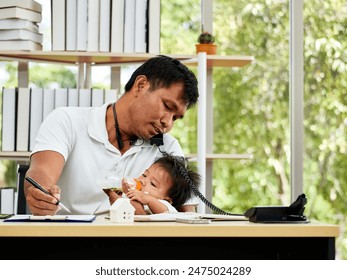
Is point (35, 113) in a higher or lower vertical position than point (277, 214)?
higher

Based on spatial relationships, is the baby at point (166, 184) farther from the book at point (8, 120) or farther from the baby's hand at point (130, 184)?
the book at point (8, 120)

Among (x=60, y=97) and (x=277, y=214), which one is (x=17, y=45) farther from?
(x=277, y=214)

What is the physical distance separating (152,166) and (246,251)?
36.1 inches

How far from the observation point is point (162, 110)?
2.74 m

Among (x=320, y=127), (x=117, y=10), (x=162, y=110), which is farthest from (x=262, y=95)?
(x=162, y=110)

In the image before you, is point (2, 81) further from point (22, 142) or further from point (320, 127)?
point (320, 127)

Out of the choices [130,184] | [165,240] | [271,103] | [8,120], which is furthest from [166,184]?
[271,103]

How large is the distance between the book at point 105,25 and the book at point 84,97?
206 mm

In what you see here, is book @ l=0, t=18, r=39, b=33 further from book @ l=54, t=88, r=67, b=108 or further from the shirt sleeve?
the shirt sleeve

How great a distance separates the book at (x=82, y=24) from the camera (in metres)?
3.63

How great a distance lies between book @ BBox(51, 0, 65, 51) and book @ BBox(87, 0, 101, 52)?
0.12m

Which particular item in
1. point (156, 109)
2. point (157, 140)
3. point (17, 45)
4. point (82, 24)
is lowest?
point (157, 140)

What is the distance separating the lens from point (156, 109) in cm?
274

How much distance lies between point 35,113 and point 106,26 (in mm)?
525
